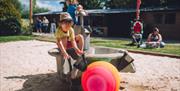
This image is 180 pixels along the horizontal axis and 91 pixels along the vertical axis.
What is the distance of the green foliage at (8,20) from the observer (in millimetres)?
25859

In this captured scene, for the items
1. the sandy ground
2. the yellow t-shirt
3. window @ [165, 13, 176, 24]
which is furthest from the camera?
window @ [165, 13, 176, 24]

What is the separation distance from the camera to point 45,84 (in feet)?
23.7

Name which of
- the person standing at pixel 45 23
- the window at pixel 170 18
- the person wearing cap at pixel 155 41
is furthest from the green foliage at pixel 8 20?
the person wearing cap at pixel 155 41

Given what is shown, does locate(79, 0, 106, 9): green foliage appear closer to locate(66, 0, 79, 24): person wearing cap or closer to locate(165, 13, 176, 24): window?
locate(165, 13, 176, 24): window

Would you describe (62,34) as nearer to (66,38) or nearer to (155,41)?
(66,38)

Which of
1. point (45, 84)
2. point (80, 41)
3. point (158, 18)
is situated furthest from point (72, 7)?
point (158, 18)

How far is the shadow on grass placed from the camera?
673 cm

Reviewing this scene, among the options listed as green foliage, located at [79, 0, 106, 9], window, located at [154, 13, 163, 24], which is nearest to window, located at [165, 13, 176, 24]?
window, located at [154, 13, 163, 24]

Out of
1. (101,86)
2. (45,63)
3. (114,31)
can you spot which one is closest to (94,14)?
(114,31)

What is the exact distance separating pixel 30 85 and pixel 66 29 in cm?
171

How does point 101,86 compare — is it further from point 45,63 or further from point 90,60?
point 45,63

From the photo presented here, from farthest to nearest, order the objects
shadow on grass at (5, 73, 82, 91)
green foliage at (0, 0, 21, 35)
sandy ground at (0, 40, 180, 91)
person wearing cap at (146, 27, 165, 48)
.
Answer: green foliage at (0, 0, 21, 35)
person wearing cap at (146, 27, 165, 48)
sandy ground at (0, 40, 180, 91)
shadow on grass at (5, 73, 82, 91)

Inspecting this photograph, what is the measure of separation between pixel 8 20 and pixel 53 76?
748 inches

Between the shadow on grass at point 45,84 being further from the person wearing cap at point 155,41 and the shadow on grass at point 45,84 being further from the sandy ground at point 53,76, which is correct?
the person wearing cap at point 155,41
